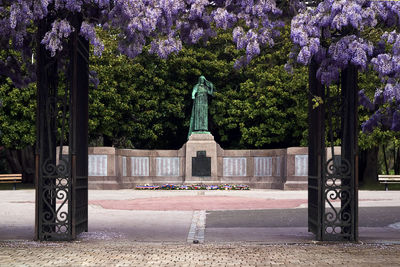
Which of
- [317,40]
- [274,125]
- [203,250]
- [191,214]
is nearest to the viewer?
[203,250]

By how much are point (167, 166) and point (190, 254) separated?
28.2 metres

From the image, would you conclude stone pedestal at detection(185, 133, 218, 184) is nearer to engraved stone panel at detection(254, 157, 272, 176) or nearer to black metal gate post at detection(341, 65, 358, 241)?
engraved stone panel at detection(254, 157, 272, 176)

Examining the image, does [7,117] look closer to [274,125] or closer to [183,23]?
[274,125]

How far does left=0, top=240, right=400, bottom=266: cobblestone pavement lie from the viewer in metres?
8.58

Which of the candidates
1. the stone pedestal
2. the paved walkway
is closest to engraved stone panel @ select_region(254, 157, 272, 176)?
the stone pedestal

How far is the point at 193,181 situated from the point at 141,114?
8.56 meters

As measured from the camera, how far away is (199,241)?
1081cm

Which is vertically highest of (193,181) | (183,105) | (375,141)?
(183,105)

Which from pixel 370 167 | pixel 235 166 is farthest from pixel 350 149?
pixel 370 167

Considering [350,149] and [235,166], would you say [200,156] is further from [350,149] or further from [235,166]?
[350,149]

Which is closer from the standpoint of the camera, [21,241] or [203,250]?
[203,250]

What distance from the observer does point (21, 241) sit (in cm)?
1086

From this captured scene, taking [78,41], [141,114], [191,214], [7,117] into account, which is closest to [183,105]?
[141,114]

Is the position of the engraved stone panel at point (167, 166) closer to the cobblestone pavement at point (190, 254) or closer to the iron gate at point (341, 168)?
the iron gate at point (341, 168)
